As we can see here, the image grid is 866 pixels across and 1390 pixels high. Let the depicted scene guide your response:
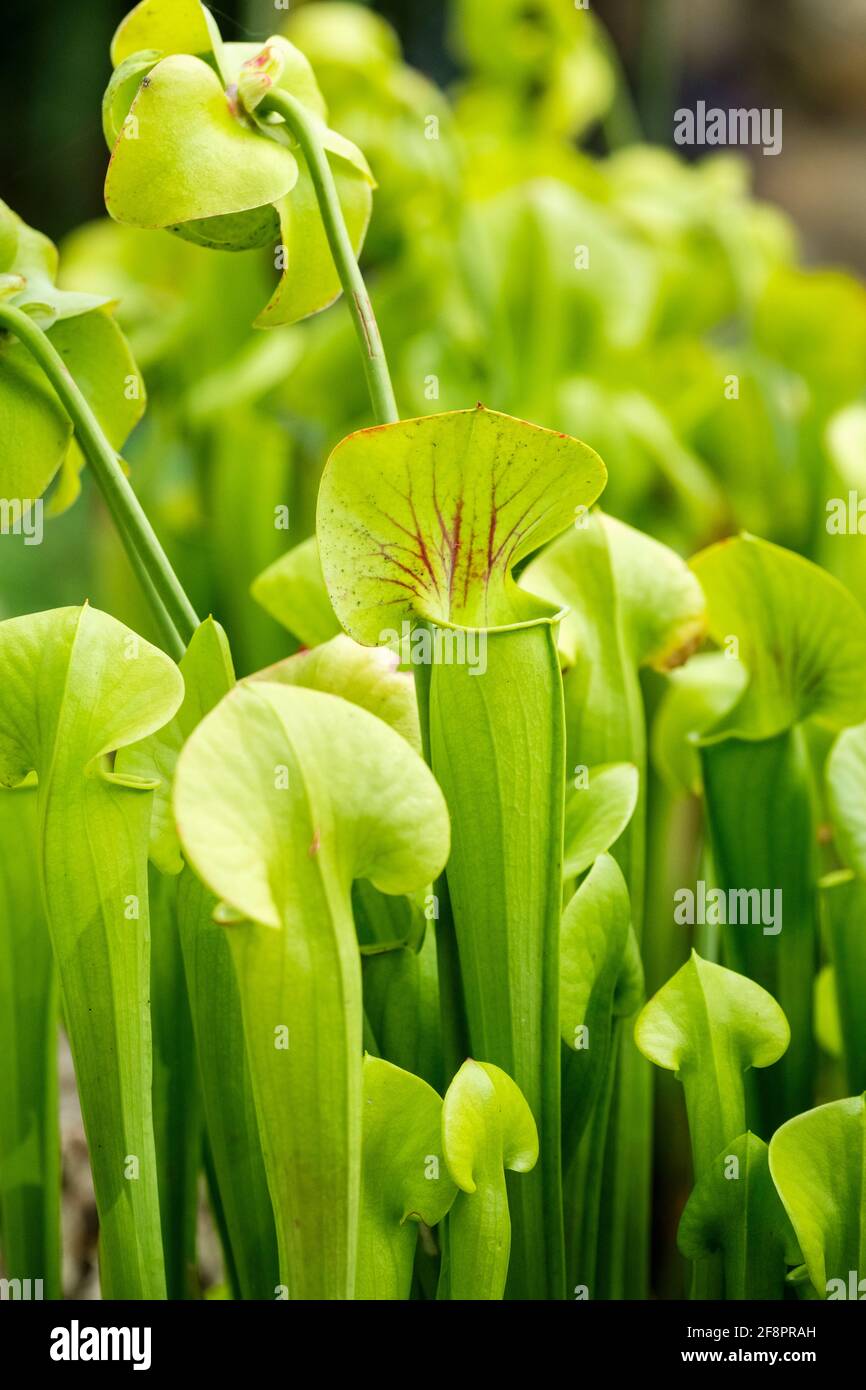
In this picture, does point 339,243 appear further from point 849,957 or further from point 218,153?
point 849,957

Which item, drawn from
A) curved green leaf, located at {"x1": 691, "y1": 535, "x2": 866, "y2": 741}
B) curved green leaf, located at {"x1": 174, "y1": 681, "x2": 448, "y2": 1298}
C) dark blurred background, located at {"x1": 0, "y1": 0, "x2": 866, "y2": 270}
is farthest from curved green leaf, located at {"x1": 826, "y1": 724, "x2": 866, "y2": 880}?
dark blurred background, located at {"x1": 0, "y1": 0, "x2": 866, "y2": 270}

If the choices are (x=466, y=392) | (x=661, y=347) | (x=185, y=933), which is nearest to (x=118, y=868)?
(x=185, y=933)

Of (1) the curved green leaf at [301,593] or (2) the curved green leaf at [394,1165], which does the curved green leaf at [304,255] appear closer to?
(1) the curved green leaf at [301,593]

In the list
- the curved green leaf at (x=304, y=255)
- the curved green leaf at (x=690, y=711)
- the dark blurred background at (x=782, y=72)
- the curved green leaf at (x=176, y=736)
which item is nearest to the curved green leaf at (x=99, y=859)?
the curved green leaf at (x=176, y=736)

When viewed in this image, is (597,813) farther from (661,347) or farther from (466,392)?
(661,347)

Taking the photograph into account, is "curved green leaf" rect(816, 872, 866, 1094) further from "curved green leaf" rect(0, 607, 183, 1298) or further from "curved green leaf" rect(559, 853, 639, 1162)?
"curved green leaf" rect(0, 607, 183, 1298)
